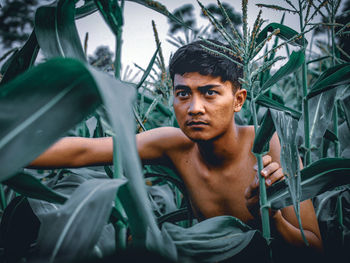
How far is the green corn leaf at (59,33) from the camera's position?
444 mm

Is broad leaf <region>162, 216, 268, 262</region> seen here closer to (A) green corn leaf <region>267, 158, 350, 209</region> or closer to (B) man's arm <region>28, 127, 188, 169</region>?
(A) green corn leaf <region>267, 158, 350, 209</region>

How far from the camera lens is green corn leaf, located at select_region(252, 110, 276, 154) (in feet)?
1.57

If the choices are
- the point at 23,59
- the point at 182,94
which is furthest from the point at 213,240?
the point at 23,59

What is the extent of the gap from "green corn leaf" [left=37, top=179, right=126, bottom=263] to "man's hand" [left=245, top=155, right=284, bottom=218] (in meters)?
0.31

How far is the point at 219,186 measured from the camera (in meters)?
0.75

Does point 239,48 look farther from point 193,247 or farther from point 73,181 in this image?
point 73,181

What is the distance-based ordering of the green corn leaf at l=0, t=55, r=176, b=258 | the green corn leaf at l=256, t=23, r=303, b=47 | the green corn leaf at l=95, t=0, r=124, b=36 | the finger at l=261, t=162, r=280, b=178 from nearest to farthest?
the green corn leaf at l=0, t=55, r=176, b=258
the green corn leaf at l=95, t=0, r=124, b=36
the finger at l=261, t=162, r=280, b=178
the green corn leaf at l=256, t=23, r=303, b=47

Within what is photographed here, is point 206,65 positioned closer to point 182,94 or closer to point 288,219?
point 182,94

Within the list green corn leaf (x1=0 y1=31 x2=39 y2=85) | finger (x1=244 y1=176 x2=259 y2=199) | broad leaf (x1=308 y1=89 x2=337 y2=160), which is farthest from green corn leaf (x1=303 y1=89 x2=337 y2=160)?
green corn leaf (x1=0 y1=31 x2=39 y2=85)

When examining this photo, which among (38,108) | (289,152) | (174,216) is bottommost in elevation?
(174,216)

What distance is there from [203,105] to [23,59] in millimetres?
406

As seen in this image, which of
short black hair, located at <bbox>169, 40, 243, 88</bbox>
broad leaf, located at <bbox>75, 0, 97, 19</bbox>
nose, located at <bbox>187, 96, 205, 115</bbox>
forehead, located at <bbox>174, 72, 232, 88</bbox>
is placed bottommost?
nose, located at <bbox>187, 96, 205, 115</bbox>

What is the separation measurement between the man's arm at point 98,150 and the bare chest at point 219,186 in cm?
8

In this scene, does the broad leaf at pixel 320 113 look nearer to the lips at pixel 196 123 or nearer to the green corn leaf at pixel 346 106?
the green corn leaf at pixel 346 106
